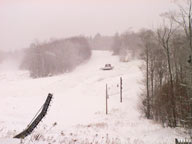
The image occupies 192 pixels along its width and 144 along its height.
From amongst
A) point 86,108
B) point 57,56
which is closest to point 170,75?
point 86,108

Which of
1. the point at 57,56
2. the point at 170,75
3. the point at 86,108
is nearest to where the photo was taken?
the point at 170,75

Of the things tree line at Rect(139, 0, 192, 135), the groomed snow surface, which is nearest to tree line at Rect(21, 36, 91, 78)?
the groomed snow surface

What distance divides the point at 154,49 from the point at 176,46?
3144mm

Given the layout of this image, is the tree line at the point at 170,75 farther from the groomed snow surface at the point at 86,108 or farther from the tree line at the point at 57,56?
the tree line at the point at 57,56

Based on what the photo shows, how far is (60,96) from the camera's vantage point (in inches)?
1109

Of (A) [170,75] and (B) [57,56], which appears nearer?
(A) [170,75]

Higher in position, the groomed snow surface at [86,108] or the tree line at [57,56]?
the tree line at [57,56]

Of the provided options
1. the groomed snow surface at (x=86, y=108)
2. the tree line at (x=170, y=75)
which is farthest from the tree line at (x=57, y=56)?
the tree line at (x=170, y=75)

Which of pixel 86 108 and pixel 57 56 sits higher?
pixel 57 56

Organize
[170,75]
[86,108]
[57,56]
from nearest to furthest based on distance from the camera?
[170,75]
[86,108]
[57,56]

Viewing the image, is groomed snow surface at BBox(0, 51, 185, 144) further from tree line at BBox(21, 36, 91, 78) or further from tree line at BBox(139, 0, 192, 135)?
tree line at BBox(21, 36, 91, 78)

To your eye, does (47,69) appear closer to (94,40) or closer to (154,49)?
(154,49)

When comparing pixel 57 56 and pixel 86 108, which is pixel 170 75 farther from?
pixel 57 56

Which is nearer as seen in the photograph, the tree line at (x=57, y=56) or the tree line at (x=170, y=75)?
the tree line at (x=170, y=75)
